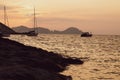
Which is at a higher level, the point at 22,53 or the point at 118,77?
the point at 22,53

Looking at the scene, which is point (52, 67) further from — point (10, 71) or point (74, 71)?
point (10, 71)

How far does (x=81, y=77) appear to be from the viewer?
38.9 metres

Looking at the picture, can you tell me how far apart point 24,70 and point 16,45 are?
22587 millimetres

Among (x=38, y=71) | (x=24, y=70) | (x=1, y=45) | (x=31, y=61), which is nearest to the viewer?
(x=24, y=70)

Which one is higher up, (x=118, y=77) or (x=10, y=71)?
(x=10, y=71)

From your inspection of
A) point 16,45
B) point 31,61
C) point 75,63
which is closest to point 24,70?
point 31,61

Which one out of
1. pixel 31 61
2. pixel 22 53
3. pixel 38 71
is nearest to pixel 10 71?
pixel 38 71

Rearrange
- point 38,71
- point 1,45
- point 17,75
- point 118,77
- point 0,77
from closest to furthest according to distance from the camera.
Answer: point 0,77 < point 17,75 < point 38,71 < point 118,77 < point 1,45

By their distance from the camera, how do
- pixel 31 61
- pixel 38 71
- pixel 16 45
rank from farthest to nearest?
1. pixel 16 45
2. pixel 31 61
3. pixel 38 71

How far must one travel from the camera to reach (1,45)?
45.6 metres

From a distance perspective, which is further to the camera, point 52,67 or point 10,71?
point 52,67

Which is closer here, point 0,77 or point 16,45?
point 0,77

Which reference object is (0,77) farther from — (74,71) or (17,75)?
(74,71)

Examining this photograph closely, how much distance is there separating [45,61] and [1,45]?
28.0 feet
